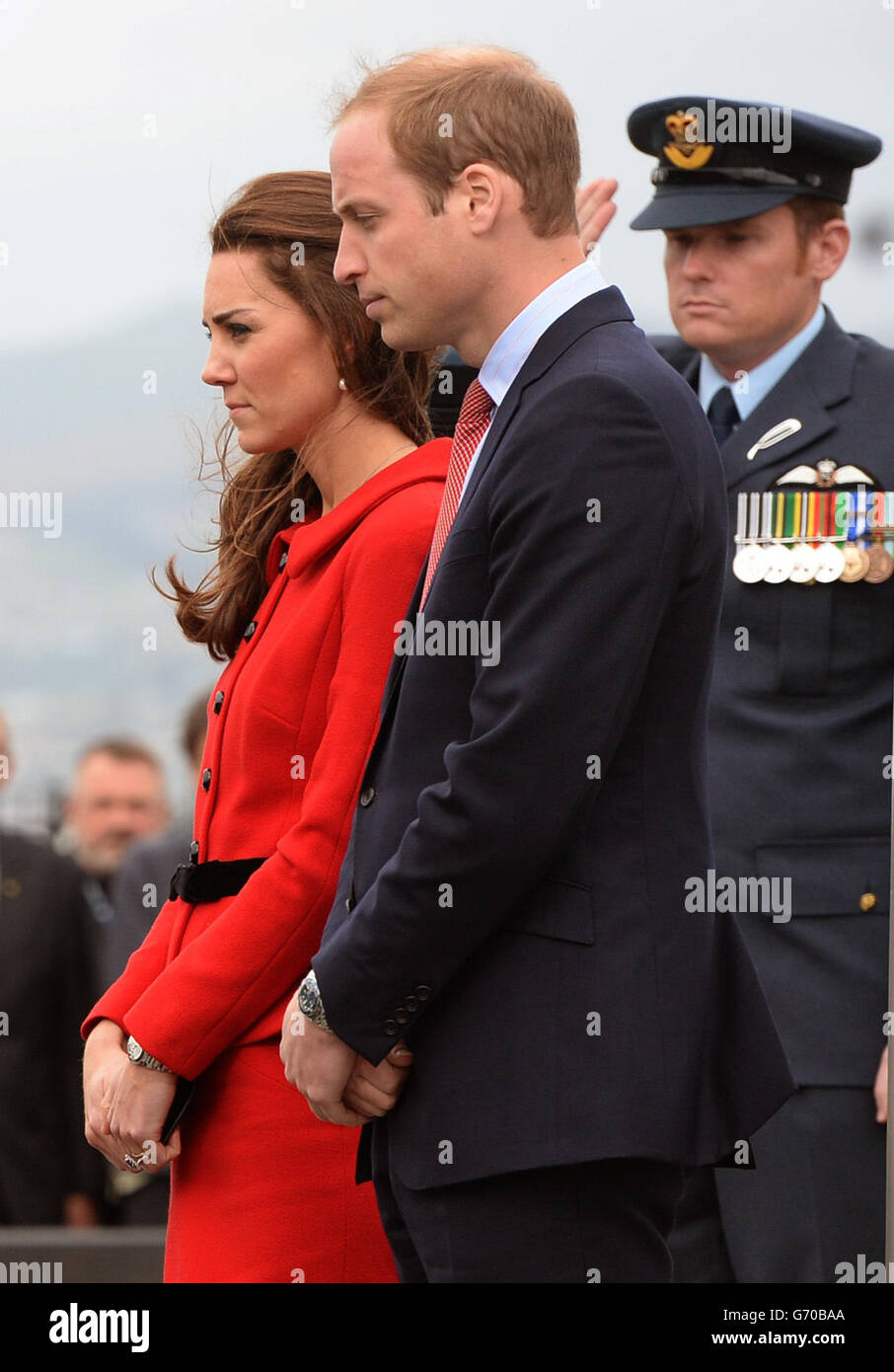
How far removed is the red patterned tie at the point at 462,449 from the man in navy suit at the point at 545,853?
62 millimetres

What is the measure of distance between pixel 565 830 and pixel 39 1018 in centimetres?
274

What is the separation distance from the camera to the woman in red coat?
1884mm

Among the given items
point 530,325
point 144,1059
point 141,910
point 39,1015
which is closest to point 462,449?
point 530,325

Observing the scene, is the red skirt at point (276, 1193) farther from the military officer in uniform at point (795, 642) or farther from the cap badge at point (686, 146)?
the cap badge at point (686, 146)

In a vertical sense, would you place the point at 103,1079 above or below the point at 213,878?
below

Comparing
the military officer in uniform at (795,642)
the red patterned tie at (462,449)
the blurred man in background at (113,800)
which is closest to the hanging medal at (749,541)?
the military officer in uniform at (795,642)

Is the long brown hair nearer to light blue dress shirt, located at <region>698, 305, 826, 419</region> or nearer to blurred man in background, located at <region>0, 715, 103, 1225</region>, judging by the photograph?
light blue dress shirt, located at <region>698, 305, 826, 419</region>

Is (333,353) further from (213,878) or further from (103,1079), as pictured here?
(103,1079)

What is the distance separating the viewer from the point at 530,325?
172cm

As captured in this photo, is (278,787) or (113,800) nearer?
(278,787)

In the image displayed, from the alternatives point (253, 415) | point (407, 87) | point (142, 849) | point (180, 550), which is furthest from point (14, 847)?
point (407, 87)

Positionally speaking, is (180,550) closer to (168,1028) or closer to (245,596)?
(245,596)

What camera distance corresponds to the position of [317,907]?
1.88 metres

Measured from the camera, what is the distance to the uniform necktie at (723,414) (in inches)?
108
